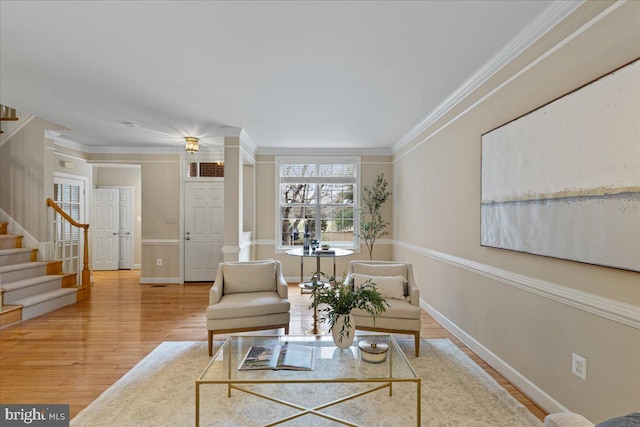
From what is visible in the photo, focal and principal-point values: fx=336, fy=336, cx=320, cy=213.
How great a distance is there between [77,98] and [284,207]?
366 centimetres

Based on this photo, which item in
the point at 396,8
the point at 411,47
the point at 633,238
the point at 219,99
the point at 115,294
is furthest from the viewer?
the point at 115,294

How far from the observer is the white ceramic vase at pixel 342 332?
2.26 metres

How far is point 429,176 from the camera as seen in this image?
4.51 m

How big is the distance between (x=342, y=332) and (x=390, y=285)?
1234 millimetres

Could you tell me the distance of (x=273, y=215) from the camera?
6535 mm

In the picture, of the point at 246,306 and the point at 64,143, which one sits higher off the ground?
the point at 64,143

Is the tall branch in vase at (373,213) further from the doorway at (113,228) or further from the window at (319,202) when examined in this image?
the doorway at (113,228)

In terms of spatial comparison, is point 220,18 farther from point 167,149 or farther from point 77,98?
point 167,149

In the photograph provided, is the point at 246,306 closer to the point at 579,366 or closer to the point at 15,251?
the point at 579,366

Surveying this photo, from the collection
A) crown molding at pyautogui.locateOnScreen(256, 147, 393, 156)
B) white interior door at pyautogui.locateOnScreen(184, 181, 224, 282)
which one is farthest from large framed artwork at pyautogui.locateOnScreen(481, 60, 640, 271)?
white interior door at pyautogui.locateOnScreen(184, 181, 224, 282)

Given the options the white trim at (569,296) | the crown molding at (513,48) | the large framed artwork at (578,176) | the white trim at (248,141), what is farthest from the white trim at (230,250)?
the large framed artwork at (578,176)

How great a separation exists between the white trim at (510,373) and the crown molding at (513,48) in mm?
2404

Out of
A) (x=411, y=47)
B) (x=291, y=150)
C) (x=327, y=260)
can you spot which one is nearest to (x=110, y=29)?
(x=411, y=47)

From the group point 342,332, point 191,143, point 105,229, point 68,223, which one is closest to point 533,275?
point 342,332
